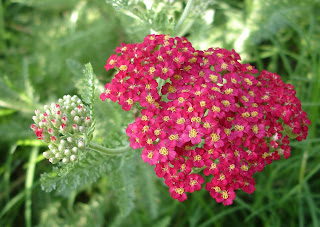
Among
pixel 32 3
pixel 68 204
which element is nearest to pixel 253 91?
pixel 68 204

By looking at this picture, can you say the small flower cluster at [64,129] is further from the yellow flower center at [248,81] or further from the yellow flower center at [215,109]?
the yellow flower center at [248,81]

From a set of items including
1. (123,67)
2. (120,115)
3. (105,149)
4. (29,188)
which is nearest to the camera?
(123,67)

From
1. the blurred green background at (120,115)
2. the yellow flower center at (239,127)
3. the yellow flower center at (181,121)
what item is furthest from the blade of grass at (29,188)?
the yellow flower center at (239,127)

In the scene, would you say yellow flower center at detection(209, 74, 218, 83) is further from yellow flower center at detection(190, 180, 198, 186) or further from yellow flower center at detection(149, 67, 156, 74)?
yellow flower center at detection(190, 180, 198, 186)

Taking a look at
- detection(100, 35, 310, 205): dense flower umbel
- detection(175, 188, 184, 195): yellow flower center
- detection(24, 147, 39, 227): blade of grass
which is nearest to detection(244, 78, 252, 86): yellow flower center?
detection(100, 35, 310, 205): dense flower umbel

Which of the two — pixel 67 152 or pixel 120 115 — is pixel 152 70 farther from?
pixel 120 115

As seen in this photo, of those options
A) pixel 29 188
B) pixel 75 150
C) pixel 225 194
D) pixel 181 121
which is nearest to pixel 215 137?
pixel 181 121

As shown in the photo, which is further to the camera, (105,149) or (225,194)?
(105,149)

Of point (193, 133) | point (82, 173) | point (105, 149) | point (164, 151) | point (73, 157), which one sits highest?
point (193, 133)
